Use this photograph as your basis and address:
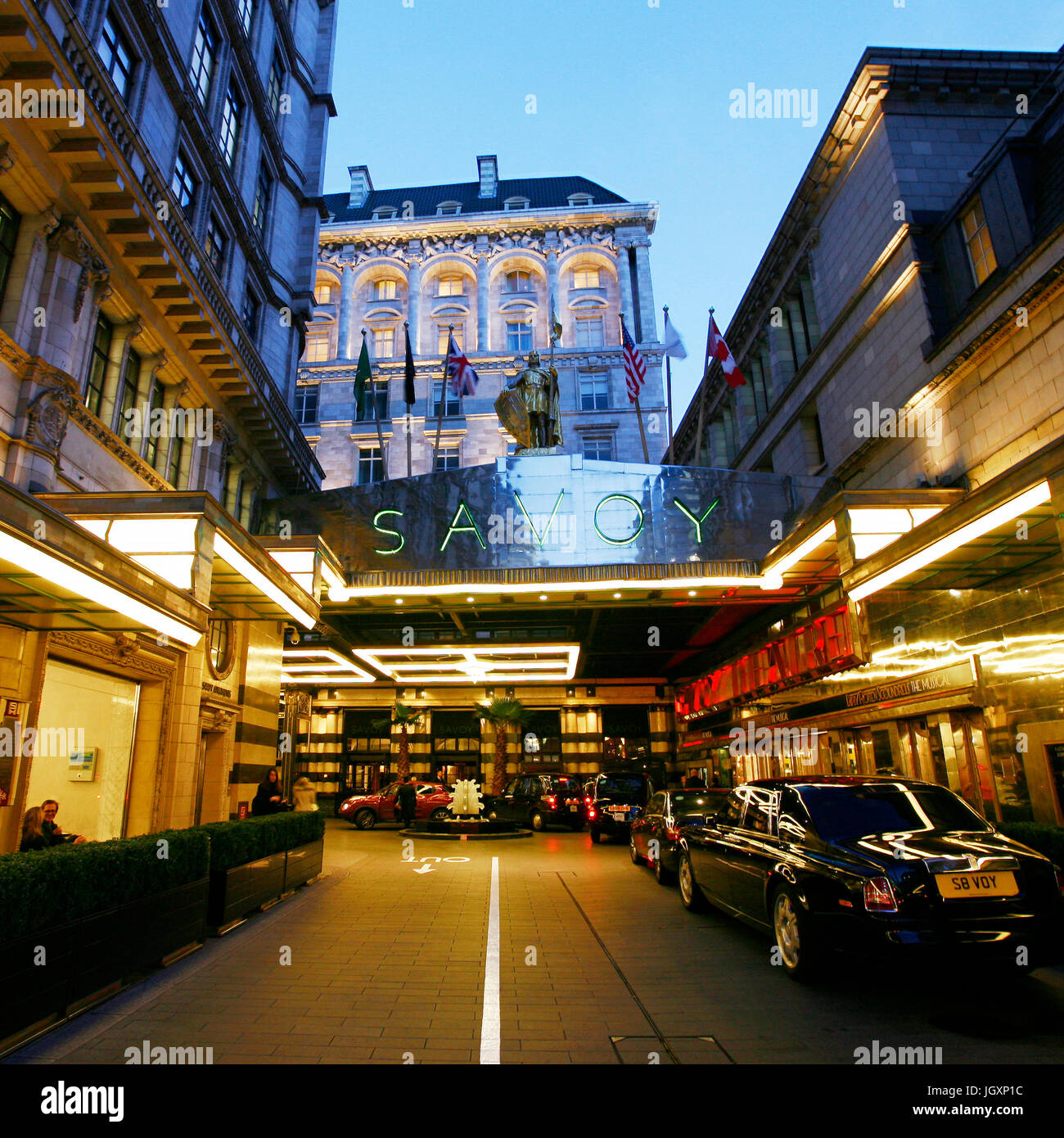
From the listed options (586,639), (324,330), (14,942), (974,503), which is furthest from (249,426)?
(324,330)

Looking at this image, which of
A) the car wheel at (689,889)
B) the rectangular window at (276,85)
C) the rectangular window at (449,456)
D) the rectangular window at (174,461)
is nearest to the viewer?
the car wheel at (689,889)

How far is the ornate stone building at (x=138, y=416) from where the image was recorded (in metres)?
8.87

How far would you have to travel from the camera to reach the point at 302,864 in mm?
12328

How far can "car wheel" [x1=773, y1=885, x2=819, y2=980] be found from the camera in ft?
20.5

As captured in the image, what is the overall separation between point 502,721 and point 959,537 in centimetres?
2690

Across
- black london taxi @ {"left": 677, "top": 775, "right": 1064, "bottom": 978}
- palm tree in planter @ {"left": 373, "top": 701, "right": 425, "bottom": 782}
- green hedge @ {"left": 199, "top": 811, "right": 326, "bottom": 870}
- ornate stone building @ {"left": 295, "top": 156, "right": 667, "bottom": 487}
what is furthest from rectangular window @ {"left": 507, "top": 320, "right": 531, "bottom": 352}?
black london taxi @ {"left": 677, "top": 775, "right": 1064, "bottom": 978}

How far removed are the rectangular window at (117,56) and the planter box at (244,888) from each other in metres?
12.4

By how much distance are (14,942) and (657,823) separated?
33.9 feet

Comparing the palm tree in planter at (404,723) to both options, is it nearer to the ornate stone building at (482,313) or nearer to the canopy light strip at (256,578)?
the ornate stone building at (482,313)

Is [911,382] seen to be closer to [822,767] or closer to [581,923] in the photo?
[822,767]

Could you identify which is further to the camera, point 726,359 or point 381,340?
point 381,340

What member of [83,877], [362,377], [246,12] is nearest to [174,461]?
[83,877]

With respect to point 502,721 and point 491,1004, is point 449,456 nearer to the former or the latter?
point 502,721

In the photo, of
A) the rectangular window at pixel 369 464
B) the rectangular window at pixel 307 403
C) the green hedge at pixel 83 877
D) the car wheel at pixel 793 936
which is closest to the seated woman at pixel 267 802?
the green hedge at pixel 83 877
